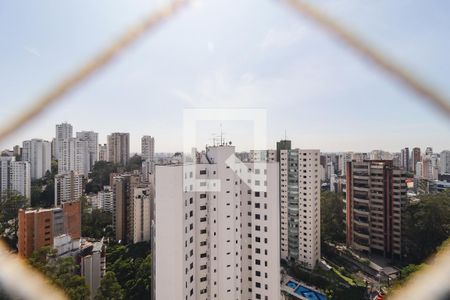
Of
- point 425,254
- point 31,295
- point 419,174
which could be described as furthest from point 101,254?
point 419,174

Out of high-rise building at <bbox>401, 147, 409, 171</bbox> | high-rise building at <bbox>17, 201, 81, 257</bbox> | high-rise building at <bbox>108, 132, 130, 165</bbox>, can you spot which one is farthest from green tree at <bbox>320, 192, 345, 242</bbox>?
high-rise building at <bbox>108, 132, 130, 165</bbox>

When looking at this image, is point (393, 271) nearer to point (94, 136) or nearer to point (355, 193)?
point (355, 193)

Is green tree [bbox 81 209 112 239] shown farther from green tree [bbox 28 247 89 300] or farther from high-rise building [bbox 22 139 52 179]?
high-rise building [bbox 22 139 52 179]

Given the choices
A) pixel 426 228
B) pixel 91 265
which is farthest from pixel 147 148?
pixel 426 228

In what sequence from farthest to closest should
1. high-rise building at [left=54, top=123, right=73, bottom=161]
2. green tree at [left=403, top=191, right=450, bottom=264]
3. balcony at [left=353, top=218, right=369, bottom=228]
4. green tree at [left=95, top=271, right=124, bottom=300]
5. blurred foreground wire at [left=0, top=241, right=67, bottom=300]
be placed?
high-rise building at [left=54, top=123, right=73, bottom=161], balcony at [left=353, top=218, right=369, bottom=228], green tree at [left=403, top=191, right=450, bottom=264], green tree at [left=95, top=271, right=124, bottom=300], blurred foreground wire at [left=0, top=241, right=67, bottom=300]

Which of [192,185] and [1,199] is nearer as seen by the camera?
[192,185]

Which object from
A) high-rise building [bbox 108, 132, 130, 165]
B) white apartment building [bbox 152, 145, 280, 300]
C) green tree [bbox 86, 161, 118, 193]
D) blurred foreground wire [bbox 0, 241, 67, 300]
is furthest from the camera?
high-rise building [bbox 108, 132, 130, 165]

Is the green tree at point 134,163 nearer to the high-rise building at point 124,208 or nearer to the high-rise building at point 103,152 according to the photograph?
the high-rise building at point 103,152

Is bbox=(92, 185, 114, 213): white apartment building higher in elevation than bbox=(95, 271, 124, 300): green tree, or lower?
higher
